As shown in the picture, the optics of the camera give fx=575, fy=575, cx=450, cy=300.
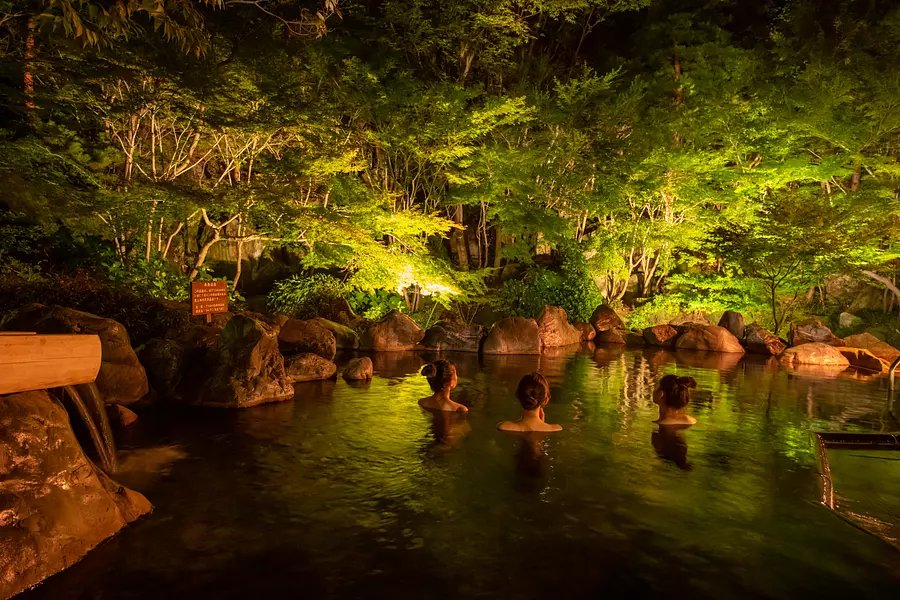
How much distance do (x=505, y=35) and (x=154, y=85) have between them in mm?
13528

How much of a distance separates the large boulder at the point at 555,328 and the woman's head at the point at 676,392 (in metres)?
9.86

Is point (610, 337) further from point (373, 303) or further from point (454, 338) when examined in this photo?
point (373, 303)

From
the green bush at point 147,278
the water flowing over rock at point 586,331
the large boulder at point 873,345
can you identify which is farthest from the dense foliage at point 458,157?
the large boulder at point 873,345

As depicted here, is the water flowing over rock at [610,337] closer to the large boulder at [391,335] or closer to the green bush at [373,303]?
the green bush at [373,303]

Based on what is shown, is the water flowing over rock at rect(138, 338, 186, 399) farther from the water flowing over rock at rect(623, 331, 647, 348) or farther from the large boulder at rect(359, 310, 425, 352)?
the water flowing over rock at rect(623, 331, 647, 348)

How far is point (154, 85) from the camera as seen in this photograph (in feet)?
40.1

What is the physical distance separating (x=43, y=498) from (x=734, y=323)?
20.8 meters

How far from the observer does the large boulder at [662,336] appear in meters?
19.9

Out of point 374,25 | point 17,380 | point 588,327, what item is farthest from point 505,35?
point 17,380

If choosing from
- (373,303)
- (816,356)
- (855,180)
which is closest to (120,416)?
(373,303)

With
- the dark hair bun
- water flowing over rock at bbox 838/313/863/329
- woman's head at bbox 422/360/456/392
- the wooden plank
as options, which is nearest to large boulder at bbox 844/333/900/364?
water flowing over rock at bbox 838/313/863/329

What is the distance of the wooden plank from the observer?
4168mm

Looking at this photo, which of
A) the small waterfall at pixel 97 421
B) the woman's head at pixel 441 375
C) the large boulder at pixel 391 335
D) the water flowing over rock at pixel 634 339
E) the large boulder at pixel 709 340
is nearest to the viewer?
the small waterfall at pixel 97 421

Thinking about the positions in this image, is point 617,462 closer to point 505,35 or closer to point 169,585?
point 169,585
